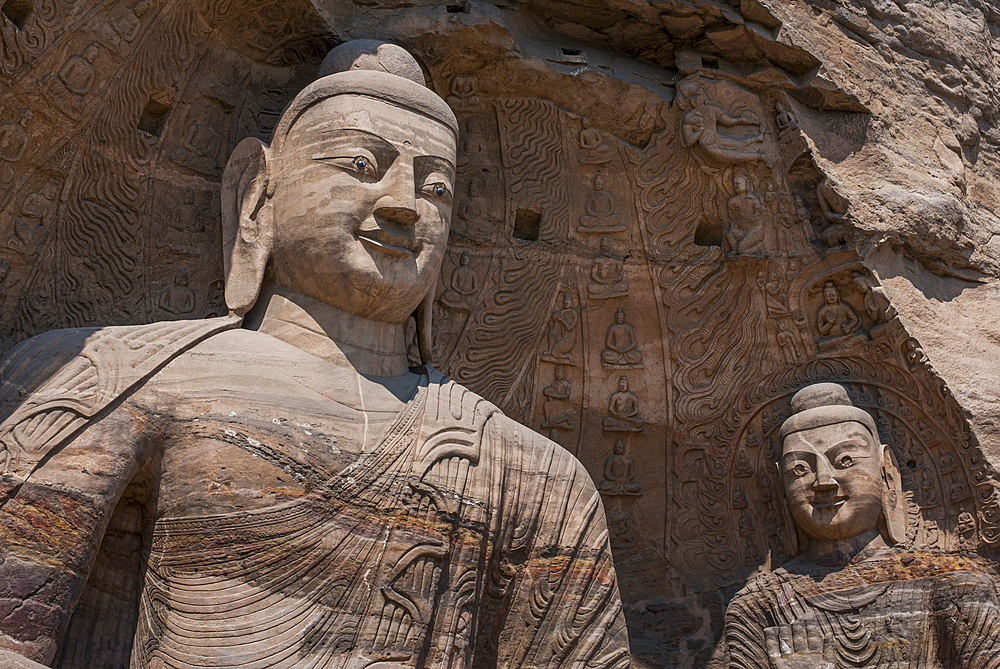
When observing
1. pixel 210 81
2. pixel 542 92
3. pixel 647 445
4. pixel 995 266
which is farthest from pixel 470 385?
pixel 995 266

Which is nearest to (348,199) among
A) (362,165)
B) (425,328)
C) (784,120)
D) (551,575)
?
(362,165)

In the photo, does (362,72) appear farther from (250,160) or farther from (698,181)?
(698,181)

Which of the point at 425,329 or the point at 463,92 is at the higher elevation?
the point at 463,92

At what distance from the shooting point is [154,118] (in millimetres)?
6203

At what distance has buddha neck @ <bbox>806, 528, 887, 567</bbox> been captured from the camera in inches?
252

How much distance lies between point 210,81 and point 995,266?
4.69m

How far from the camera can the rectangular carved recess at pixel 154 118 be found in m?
6.15

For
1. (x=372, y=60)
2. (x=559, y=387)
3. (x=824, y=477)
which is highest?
(x=372, y=60)

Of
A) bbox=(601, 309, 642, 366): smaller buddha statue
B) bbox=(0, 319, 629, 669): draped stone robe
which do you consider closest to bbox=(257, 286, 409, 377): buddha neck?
bbox=(0, 319, 629, 669): draped stone robe

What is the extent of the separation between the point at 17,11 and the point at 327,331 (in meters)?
2.02

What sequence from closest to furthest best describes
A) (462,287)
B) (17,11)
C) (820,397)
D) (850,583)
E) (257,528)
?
1. (257,528)
2. (17,11)
3. (850,583)
4. (820,397)
5. (462,287)

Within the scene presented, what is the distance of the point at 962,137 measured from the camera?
7.39 meters

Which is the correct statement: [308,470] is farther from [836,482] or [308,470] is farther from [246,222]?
[836,482]

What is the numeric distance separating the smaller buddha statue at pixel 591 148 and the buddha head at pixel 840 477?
1.92 metres
